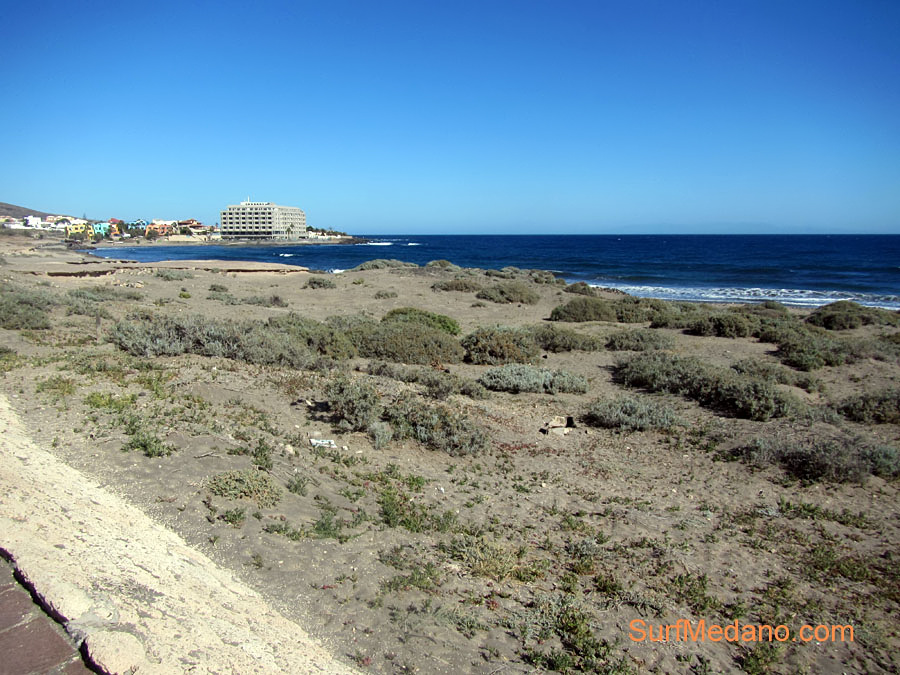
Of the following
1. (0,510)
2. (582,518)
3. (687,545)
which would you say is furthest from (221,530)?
(687,545)

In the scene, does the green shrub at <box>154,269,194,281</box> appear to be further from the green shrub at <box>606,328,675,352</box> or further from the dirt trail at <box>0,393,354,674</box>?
the dirt trail at <box>0,393,354,674</box>

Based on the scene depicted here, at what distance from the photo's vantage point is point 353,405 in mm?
8195

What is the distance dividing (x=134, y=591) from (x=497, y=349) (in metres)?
10.9

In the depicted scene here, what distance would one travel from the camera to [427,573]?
475 cm

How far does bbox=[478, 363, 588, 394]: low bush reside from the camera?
37.3 feet

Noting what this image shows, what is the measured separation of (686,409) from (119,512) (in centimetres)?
950

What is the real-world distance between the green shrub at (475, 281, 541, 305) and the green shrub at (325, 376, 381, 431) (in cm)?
1913

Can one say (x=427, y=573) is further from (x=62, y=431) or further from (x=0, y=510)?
(x=62, y=431)

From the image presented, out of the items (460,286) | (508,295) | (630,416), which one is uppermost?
(460,286)

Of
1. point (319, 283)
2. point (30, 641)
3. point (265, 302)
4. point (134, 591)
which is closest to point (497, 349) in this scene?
point (134, 591)

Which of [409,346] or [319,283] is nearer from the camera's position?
[409,346]

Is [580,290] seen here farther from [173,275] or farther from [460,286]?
[173,275]

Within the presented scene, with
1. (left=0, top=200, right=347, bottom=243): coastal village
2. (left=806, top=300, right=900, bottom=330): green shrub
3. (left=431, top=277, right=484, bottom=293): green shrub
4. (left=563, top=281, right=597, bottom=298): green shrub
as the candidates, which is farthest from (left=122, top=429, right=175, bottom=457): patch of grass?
(left=0, top=200, right=347, bottom=243): coastal village

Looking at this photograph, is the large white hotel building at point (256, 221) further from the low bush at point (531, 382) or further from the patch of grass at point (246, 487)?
the patch of grass at point (246, 487)
